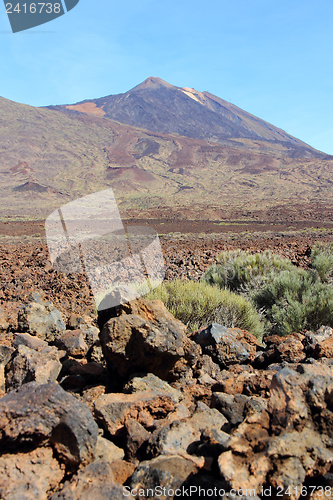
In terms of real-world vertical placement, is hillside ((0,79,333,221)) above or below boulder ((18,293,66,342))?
above

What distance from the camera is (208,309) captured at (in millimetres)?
4965

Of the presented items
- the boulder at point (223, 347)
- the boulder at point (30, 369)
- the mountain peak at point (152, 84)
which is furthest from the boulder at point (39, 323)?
the mountain peak at point (152, 84)

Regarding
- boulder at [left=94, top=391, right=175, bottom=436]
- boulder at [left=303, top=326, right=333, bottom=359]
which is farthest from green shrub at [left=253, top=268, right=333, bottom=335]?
boulder at [left=94, top=391, right=175, bottom=436]

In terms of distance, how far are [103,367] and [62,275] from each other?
4.04 metres

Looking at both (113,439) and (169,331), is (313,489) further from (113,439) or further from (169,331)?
(169,331)

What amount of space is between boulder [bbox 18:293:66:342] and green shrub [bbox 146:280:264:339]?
1.34m

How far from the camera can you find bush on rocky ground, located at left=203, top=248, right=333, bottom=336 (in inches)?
198

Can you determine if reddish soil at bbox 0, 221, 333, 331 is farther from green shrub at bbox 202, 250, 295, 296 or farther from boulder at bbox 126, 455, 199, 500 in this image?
boulder at bbox 126, 455, 199, 500

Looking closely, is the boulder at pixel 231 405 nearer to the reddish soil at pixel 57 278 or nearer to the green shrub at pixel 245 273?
the reddish soil at pixel 57 278

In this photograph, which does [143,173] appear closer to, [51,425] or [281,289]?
[281,289]

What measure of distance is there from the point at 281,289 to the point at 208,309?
156 cm

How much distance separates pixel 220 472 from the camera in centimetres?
167

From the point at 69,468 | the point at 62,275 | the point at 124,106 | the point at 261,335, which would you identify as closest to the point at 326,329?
the point at 261,335

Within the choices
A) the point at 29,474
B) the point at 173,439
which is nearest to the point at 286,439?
the point at 173,439
